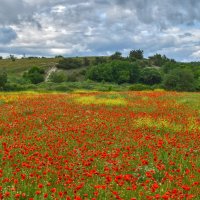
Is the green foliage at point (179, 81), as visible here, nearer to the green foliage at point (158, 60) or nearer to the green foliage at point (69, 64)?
the green foliage at point (69, 64)

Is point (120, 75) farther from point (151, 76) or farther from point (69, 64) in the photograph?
point (69, 64)

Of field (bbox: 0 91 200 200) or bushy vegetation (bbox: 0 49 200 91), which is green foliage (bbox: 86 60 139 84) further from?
field (bbox: 0 91 200 200)

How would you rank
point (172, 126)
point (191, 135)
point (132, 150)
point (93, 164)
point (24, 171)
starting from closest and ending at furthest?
point (24, 171), point (93, 164), point (132, 150), point (191, 135), point (172, 126)

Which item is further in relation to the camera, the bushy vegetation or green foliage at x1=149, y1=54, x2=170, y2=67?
green foliage at x1=149, y1=54, x2=170, y2=67

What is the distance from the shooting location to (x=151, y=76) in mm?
86375

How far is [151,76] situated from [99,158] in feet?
257

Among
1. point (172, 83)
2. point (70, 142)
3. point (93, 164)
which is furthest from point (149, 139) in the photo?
point (172, 83)

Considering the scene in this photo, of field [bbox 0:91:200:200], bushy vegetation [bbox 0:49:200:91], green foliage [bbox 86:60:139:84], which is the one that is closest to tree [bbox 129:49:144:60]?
bushy vegetation [bbox 0:49:200:91]

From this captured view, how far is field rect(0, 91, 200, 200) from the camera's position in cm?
664

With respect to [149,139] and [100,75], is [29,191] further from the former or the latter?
[100,75]

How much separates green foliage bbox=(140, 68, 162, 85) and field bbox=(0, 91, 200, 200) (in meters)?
66.9

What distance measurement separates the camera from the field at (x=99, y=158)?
21.8ft

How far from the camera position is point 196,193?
268 inches

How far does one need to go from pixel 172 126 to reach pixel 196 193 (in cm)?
761
